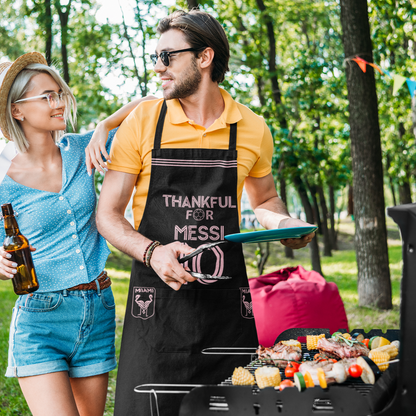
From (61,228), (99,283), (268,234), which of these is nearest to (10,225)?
(61,228)

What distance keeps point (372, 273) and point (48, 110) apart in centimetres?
533

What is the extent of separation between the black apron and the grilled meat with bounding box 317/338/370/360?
22.6 inches

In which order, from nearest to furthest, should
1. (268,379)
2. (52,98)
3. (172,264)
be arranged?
(268,379), (172,264), (52,98)

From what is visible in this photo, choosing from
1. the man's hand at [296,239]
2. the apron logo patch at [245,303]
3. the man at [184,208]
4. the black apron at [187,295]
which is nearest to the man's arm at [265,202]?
the man at [184,208]

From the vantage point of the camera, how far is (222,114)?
7.93 feet

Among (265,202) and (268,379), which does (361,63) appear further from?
(268,379)

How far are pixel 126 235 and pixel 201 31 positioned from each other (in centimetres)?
106

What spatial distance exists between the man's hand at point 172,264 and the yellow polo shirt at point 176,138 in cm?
49

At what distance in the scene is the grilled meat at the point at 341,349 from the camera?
1.63 metres

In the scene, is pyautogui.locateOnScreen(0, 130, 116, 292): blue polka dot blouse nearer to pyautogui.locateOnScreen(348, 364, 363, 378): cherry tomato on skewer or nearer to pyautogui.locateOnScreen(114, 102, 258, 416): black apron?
pyautogui.locateOnScreen(114, 102, 258, 416): black apron

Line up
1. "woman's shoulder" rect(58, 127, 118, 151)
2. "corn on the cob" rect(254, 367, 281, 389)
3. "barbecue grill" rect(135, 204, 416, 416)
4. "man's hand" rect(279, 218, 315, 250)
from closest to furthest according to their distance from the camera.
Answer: "barbecue grill" rect(135, 204, 416, 416) → "corn on the cob" rect(254, 367, 281, 389) → "man's hand" rect(279, 218, 315, 250) → "woman's shoulder" rect(58, 127, 118, 151)

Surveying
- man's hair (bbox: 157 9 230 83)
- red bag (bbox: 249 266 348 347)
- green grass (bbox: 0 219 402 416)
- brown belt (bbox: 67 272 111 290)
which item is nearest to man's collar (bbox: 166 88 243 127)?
man's hair (bbox: 157 9 230 83)

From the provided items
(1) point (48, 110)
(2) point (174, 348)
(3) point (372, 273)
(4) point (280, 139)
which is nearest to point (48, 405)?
(2) point (174, 348)

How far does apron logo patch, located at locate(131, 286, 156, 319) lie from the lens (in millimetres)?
2162
